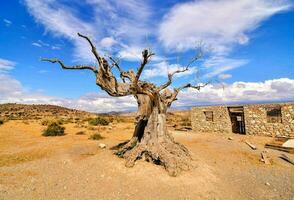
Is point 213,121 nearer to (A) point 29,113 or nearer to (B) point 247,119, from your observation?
(B) point 247,119

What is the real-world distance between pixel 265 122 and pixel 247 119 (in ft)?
4.71

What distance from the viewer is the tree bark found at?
8898 millimetres

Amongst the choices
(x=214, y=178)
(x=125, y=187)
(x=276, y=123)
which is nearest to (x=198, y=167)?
(x=214, y=178)

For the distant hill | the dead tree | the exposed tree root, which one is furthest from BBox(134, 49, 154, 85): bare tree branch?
the distant hill

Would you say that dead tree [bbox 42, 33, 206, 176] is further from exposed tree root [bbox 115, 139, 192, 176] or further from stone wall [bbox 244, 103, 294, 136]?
stone wall [bbox 244, 103, 294, 136]

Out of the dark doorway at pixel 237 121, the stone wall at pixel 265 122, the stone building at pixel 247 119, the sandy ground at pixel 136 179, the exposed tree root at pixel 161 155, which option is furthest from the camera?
the dark doorway at pixel 237 121

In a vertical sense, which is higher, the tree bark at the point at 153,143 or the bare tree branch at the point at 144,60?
the bare tree branch at the point at 144,60

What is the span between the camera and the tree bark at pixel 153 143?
29.2ft

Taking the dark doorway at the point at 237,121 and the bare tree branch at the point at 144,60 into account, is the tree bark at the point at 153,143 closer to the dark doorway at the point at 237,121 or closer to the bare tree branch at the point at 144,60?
the bare tree branch at the point at 144,60

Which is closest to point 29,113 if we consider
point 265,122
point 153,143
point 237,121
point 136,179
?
point 237,121

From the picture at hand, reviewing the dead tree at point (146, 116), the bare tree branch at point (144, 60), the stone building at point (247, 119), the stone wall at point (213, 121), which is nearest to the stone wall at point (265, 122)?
the stone building at point (247, 119)

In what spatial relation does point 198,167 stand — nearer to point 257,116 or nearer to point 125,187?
point 125,187

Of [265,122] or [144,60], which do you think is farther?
[265,122]

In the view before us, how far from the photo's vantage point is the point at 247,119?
18.8 metres
